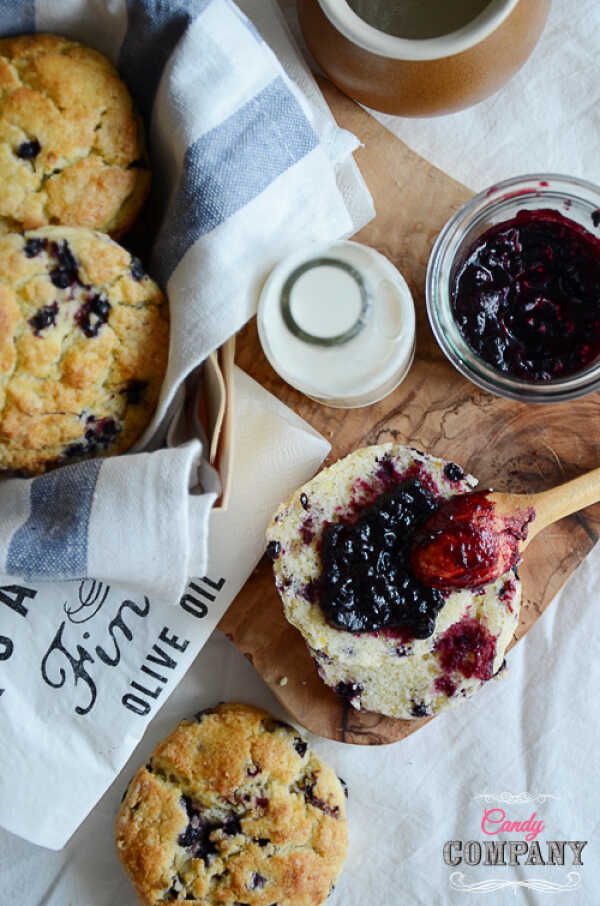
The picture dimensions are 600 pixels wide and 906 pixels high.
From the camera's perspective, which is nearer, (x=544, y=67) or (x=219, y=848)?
(x=219, y=848)

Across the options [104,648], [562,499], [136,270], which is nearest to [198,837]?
[104,648]

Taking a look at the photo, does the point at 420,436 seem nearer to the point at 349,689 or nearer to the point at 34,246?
the point at 349,689

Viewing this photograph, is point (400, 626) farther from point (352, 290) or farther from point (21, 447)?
point (21, 447)

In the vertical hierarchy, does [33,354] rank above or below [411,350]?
above

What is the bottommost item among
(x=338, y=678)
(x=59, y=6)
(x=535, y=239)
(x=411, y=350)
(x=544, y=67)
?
(x=338, y=678)

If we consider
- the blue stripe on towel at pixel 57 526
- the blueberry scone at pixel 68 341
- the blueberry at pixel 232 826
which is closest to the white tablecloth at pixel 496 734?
the blueberry at pixel 232 826

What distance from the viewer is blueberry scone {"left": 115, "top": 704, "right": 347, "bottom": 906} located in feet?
4.72

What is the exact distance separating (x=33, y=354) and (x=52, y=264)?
13cm

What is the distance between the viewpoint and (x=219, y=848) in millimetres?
1443

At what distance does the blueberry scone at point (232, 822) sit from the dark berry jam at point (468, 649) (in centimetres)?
32

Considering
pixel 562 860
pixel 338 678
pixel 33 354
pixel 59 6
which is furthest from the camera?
pixel 562 860

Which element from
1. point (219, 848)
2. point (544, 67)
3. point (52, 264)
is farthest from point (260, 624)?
point (544, 67)

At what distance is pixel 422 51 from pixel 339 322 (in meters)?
0.42

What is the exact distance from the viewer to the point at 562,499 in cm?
141
